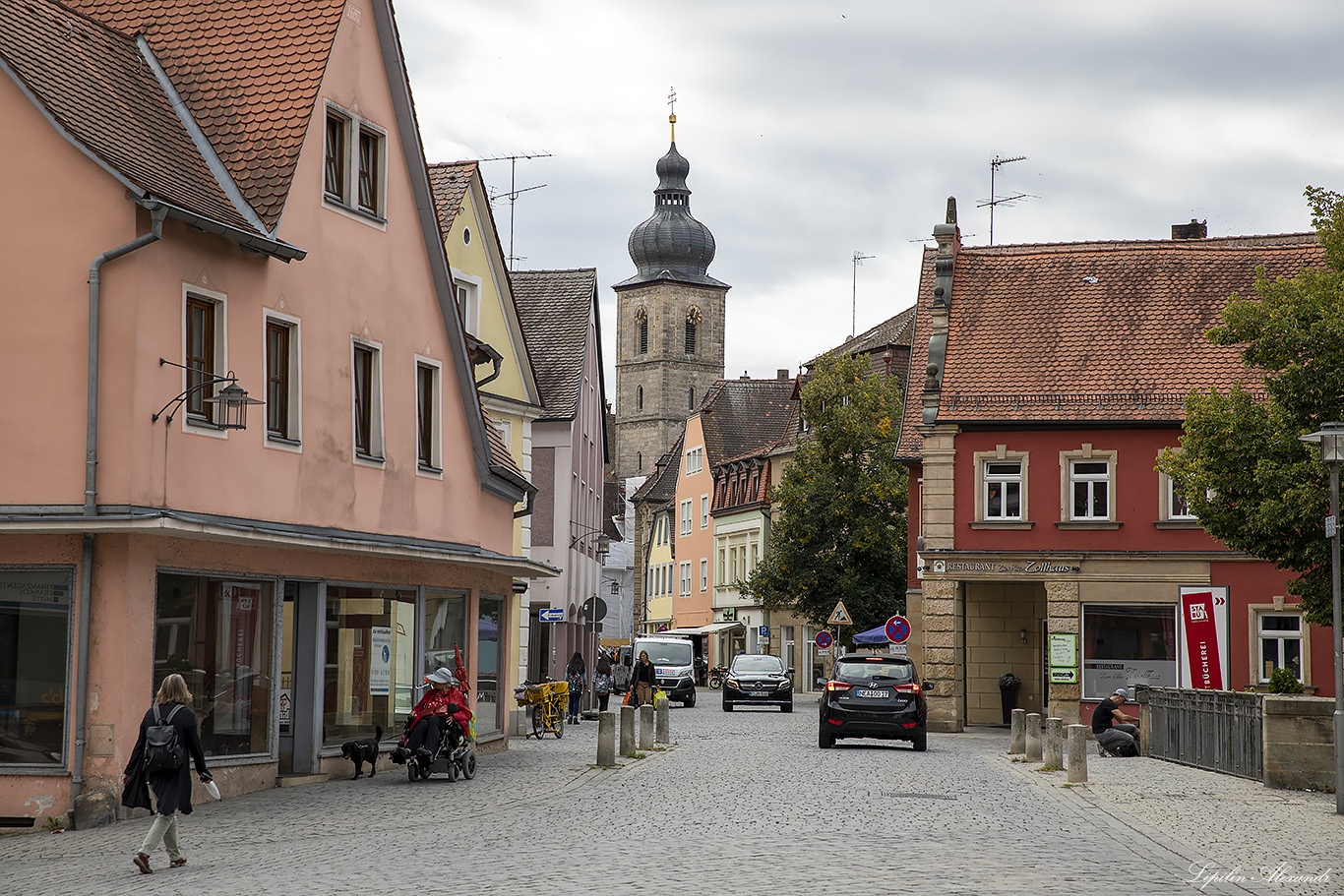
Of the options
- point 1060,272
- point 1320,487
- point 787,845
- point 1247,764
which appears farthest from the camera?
point 1060,272

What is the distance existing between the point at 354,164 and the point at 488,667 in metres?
8.74

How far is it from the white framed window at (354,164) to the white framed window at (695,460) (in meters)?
69.7

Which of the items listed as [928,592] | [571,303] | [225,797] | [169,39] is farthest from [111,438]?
[571,303]

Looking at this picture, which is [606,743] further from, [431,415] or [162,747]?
[162,747]

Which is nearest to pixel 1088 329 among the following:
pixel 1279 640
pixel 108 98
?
pixel 1279 640

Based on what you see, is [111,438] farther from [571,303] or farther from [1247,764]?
[571,303]

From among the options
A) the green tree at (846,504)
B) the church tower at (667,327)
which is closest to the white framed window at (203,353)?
the green tree at (846,504)

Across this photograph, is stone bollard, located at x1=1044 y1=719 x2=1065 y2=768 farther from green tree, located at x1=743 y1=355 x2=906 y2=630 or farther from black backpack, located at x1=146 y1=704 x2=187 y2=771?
green tree, located at x1=743 y1=355 x2=906 y2=630

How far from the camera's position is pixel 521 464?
116ft

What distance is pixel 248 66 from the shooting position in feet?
67.3

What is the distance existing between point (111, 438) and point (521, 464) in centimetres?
1901

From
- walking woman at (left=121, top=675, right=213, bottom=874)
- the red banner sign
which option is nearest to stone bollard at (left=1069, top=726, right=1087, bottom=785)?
the red banner sign

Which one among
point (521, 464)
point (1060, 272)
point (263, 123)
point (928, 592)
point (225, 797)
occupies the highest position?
point (1060, 272)

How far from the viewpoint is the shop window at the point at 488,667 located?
26.2m
